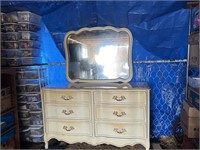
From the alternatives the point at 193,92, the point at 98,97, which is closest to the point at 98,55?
the point at 98,97

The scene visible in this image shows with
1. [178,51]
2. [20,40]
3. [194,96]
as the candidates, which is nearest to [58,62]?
[20,40]

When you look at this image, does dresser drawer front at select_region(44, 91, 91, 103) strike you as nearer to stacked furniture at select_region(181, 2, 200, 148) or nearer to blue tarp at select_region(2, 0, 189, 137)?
blue tarp at select_region(2, 0, 189, 137)

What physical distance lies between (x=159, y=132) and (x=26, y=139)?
1497 millimetres

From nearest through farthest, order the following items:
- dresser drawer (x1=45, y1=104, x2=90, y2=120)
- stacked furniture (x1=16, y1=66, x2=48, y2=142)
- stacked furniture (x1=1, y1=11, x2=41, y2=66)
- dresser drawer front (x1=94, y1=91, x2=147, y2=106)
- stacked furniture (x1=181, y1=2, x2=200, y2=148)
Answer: stacked furniture (x1=181, y1=2, x2=200, y2=148), dresser drawer front (x1=94, y1=91, x2=147, y2=106), dresser drawer (x1=45, y1=104, x2=90, y2=120), stacked furniture (x1=1, y1=11, x2=41, y2=66), stacked furniture (x1=16, y1=66, x2=48, y2=142)

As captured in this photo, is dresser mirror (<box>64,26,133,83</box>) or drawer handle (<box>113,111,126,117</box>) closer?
drawer handle (<box>113,111,126,117</box>)

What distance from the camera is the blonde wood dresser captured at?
1.65 m

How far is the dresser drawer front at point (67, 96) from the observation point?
1718 mm

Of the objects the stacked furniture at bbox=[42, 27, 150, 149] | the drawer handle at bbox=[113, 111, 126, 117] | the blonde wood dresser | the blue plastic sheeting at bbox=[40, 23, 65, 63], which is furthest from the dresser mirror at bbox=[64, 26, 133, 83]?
the drawer handle at bbox=[113, 111, 126, 117]

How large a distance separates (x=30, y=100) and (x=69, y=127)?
1.78 ft

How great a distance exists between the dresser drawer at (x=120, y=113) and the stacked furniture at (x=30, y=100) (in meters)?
0.72

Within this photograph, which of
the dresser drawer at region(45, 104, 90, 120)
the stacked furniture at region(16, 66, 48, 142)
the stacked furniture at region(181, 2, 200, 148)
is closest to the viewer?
the stacked furniture at region(181, 2, 200, 148)

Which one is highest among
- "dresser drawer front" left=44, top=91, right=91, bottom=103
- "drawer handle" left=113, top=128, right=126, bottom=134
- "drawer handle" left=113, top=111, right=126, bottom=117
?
"dresser drawer front" left=44, top=91, right=91, bottom=103

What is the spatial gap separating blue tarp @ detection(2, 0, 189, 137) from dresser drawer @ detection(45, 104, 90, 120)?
1.50ft

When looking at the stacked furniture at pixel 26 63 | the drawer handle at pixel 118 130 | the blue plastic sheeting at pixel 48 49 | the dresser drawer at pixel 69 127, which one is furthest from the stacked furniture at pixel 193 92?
the stacked furniture at pixel 26 63
